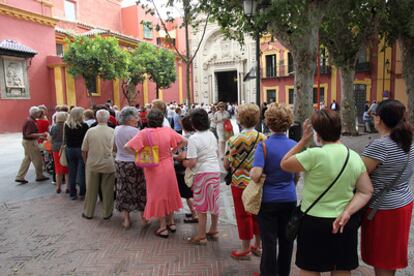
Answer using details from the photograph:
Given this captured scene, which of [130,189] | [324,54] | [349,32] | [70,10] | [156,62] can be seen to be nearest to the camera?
[130,189]

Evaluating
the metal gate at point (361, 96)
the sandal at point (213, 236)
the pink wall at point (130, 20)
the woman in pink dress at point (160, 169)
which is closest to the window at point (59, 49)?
the pink wall at point (130, 20)

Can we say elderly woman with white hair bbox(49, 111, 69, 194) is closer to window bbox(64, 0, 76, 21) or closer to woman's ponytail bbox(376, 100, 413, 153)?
woman's ponytail bbox(376, 100, 413, 153)

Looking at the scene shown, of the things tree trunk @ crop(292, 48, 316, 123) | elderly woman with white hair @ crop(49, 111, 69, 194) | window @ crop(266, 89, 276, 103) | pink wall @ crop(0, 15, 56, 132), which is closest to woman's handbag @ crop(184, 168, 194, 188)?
elderly woman with white hair @ crop(49, 111, 69, 194)

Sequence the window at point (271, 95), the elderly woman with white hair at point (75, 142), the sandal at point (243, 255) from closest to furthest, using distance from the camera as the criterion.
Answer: the sandal at point (243, 255) < the elderly woman with white hair at point (75, 142) < the window at point (271, 95)

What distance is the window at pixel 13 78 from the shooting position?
17.7 metres

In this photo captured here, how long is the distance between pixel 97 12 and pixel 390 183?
3296cm

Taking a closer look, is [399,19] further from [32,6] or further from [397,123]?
[32,6]

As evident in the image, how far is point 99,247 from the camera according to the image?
166 inches

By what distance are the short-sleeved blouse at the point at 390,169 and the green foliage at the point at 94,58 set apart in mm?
18925

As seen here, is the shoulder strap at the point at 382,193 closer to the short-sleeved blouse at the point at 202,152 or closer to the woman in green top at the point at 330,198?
the woman in green top at the point at 330,198

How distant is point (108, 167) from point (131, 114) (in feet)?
3.11

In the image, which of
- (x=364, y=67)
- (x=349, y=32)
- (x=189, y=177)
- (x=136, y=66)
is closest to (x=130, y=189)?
(x=189, y=177)

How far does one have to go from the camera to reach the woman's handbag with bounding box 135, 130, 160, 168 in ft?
13.8

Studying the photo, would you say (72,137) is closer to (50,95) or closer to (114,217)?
(114,217)
